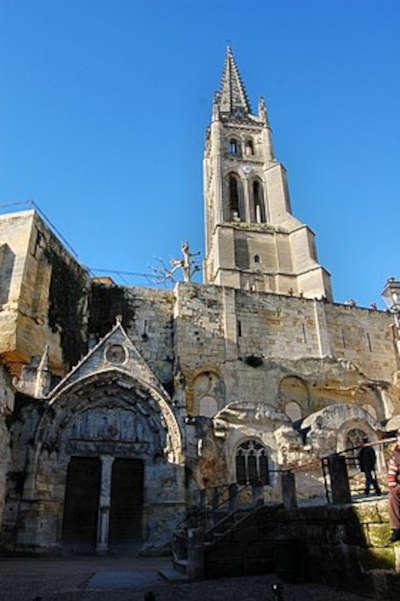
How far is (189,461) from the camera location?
15219 mm

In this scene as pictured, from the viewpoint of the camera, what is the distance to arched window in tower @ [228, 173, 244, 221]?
3671 centimetres

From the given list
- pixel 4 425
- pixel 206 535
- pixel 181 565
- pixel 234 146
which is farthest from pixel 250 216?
pixel 181 565

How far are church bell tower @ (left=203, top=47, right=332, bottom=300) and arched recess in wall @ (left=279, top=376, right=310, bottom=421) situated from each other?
8329 mm

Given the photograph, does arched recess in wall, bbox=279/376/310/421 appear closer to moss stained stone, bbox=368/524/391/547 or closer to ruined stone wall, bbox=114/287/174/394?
ruined stone wall, bbox=114/287/174/394

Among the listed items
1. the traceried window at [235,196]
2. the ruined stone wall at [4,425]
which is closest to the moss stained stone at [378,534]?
the ruined stone wall at [4,425]

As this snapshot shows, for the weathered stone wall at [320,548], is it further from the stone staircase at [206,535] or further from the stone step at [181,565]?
the stone step at [181,565]

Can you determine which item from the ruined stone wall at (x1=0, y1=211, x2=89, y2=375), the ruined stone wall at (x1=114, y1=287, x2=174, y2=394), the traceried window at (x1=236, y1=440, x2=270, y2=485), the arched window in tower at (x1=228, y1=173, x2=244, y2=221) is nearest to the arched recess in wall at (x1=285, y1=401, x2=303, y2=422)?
the traceried window at (x1=236, y1=440, x2=270, y2=485)

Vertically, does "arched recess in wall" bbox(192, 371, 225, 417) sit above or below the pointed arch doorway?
above

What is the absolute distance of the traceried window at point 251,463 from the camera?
16.4 meters

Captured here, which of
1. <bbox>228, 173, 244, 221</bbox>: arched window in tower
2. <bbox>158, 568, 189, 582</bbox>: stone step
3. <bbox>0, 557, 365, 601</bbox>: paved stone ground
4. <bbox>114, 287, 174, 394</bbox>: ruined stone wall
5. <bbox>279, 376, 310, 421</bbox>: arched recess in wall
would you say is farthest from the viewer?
<bbox>228, 173, 244, 221</bbox>: arched window in tower

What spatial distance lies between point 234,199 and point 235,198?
113mm

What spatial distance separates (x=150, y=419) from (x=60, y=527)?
4159 millimetres

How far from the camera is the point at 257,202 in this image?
1489 inches

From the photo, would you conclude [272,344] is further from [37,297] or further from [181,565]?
[181,565]
